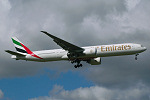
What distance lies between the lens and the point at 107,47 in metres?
53.4

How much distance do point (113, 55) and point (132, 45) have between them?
13.6 ft

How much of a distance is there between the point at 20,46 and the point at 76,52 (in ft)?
43.4

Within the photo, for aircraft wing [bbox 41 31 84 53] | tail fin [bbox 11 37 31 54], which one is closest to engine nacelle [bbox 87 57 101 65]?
aircraft wing [bbox 41 31 84 53]

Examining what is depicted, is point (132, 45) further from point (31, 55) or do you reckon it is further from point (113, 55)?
point (31, 55)

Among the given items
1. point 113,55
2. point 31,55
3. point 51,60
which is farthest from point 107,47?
point 31,55

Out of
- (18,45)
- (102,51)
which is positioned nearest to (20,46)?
(18,45)

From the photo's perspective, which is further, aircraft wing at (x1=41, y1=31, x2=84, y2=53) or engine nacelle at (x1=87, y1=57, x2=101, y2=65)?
engine nacelle at (x1=87, y1=57, x2=101, y2=65)

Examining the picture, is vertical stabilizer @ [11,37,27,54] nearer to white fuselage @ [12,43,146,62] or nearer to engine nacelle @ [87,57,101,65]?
white fuselage @ [12,43,146,62]

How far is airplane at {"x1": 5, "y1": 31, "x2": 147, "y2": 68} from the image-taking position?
53.2 meters

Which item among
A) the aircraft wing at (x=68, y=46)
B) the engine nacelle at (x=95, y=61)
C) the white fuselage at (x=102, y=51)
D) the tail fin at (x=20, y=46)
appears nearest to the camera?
the white fuselage at (x=102, y=51)

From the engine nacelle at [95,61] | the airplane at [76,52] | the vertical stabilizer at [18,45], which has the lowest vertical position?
the engine nacelle at [95,61]

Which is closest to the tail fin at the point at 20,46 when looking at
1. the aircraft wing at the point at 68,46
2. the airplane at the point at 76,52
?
the airplane at the point at 76,52

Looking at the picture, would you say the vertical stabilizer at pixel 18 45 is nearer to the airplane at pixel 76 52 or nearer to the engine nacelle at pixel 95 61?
the airplane at pixel 76 52

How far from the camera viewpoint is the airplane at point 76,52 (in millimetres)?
53219
